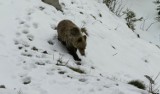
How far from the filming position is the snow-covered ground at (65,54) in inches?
232

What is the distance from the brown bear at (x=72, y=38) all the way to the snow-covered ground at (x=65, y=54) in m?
0.17

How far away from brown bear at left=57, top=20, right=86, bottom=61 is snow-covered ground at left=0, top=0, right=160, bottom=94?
0.57 feet

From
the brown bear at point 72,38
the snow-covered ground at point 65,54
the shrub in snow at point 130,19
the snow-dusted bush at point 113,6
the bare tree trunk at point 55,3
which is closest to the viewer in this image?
the snow-covered ground at point 65,54

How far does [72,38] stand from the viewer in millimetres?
7688

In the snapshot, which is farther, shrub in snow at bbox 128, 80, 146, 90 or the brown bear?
the brown bear

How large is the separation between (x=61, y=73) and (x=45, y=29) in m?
2.20

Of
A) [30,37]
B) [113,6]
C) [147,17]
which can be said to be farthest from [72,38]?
[147,17]

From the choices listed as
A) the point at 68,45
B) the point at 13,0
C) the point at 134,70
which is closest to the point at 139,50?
the point at 134,70

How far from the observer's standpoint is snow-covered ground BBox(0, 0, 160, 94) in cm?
588

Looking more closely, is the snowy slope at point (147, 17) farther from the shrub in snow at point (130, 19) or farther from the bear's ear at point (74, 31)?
the bear's ear at point (74, 31)

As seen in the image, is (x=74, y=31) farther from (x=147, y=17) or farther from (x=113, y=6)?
(x=147, y=17)

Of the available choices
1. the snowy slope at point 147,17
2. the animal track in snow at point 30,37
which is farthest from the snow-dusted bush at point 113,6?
the animal track in snow at point 30,37

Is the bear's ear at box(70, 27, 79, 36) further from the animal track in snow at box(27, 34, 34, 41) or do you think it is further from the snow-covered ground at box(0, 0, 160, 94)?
the animal track in snow at box(27, 34, 34, 41)

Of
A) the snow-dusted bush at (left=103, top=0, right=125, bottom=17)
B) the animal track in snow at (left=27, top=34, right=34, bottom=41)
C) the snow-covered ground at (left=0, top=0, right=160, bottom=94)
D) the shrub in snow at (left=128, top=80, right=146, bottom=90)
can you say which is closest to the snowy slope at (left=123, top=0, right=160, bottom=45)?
the snow-dusted bush at (left=103, top=0, right=125, bottom=17)
